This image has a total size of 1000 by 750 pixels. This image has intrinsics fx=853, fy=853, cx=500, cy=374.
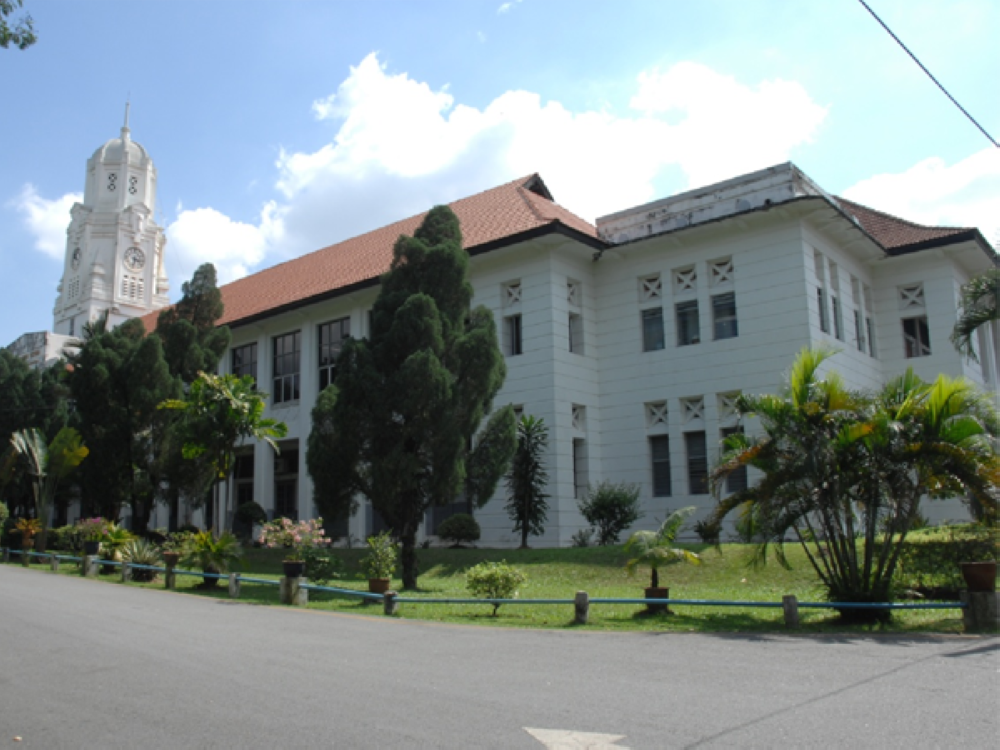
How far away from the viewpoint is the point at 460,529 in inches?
943

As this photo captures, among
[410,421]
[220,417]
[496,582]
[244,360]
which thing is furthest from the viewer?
[244,360]

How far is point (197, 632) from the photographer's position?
37.0ft

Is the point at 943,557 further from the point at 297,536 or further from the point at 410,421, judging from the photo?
the point at 297,536

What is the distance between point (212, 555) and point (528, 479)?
848 cm

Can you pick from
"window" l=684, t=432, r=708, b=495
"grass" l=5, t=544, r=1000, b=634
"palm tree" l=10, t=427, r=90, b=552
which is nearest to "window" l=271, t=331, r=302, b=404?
"palm tree" l=10, t=427, r=90, b=552

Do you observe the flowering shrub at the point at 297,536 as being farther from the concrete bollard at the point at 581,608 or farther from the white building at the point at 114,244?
the white building at the point at 114,244

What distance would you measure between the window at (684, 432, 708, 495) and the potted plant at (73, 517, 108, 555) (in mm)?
16600

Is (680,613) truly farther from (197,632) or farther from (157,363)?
(157,363)

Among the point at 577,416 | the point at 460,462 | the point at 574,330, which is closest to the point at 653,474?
the point at 577,416

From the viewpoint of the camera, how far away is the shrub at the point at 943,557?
41.2 feet

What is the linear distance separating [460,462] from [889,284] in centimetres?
1746

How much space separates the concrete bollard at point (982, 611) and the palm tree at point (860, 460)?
1.22m

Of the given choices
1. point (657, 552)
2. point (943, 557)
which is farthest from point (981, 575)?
point (657, 552)

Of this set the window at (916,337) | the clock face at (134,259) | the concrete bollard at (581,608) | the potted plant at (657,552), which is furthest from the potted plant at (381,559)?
the clock face at (134,259)
